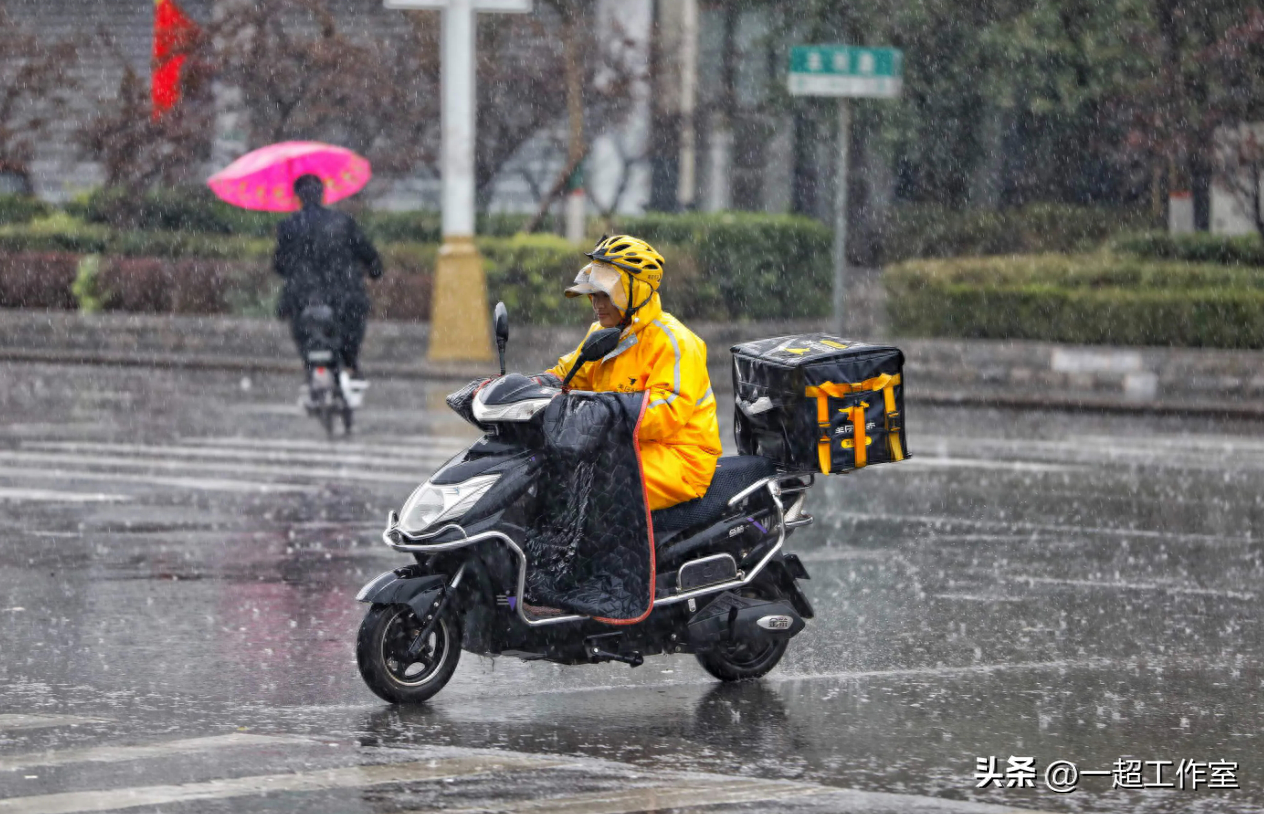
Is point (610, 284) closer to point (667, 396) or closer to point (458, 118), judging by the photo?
point (667, 396)

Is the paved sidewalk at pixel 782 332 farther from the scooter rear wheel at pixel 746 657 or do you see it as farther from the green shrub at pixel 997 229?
the scooter rear wheel at pixel 746 657

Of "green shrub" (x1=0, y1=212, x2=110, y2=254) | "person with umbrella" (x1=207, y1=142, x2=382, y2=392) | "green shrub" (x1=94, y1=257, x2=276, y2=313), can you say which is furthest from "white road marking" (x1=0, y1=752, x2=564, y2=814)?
"green shrub" (x1=0, y1=212, x2=110, y2=254)

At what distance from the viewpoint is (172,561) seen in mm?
11234

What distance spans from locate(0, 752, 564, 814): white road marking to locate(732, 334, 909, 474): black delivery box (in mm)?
1774

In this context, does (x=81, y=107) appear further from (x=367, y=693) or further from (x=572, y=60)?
(x=367, y=693)

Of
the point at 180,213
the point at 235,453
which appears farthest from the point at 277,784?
the point at 180,213

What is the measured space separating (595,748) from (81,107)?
27591 millimetres

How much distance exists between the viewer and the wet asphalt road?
257 inches

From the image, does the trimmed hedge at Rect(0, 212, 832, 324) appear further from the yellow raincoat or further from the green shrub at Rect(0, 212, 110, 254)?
the yellow raincoat

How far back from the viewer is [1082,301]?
23.9 meters

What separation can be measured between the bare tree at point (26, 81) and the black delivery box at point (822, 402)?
83.0 ft

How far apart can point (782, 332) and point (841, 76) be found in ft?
11.4

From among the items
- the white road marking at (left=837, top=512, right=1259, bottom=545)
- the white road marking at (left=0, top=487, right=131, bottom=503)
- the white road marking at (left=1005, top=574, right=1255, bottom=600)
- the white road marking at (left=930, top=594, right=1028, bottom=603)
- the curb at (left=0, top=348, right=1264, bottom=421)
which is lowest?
the curb at (left=0, top=348, right=1264, bottom=421)

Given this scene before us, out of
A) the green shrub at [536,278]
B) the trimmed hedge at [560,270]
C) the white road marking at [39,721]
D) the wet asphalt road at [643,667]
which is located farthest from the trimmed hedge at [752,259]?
the white road marking at [39,721]
